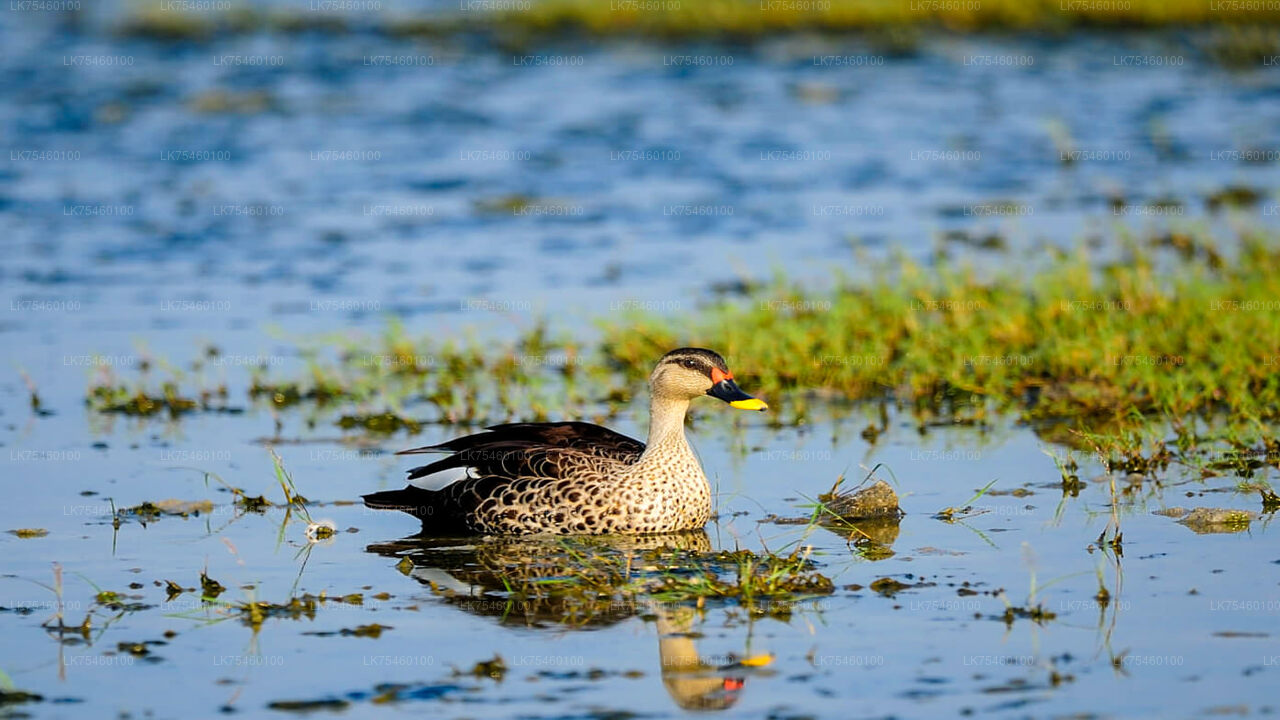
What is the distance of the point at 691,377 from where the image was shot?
8.88 metres

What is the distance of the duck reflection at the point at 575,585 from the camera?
640cm

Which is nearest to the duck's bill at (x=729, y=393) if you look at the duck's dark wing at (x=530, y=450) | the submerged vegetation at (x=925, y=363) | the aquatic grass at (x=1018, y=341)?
the duck's dark wing at (x=530, y=450)

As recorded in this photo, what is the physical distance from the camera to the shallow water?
6453 millimetres

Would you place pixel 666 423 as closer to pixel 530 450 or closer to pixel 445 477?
pixel 530 450

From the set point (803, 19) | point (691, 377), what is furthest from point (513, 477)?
point (803, 19)

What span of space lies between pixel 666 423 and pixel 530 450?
676 mm

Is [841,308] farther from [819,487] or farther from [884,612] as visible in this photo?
[884,612]

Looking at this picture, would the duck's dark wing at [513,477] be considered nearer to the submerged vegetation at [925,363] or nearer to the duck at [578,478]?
the duck at [578,478]

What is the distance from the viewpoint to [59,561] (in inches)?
320

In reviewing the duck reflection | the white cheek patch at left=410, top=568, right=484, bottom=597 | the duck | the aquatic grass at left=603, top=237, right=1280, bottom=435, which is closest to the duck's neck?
the duck

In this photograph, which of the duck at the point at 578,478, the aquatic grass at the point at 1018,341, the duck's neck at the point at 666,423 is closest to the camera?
the duck at the point at 578,478

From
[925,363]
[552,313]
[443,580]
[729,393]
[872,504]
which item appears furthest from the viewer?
[552,313]

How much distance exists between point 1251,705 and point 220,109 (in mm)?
20677

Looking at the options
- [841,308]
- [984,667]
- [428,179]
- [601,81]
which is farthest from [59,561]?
[601,81]
